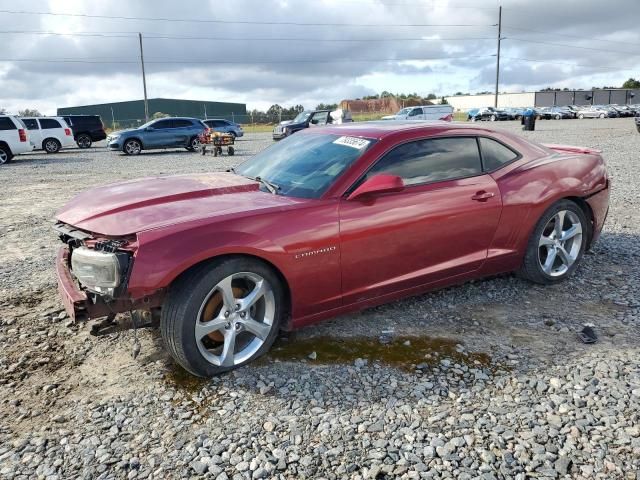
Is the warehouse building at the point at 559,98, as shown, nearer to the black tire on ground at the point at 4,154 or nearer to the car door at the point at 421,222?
the black tire on ground at the point at 4,154

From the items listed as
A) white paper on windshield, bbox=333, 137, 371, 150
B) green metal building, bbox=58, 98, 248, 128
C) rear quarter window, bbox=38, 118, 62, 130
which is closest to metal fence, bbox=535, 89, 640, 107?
green metal building, bbox=58, 98, 248, 128

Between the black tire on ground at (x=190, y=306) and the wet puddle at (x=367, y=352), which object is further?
the wet puddle at (x=367, y=352)

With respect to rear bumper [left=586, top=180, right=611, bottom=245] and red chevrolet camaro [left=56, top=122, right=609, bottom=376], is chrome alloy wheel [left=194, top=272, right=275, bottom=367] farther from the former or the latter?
rear bumper [left=586, top=180, right=611, bottom=245]

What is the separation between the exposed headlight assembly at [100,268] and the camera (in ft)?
9.06

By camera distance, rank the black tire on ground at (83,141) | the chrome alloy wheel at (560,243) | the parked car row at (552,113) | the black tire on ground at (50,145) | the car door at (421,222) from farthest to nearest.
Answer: the parked car row at (552,113) < the black tire on ground at (83,141) < the black tire on ground at (50,145) < the chrome alloy wheel at (560,243) < the car door at (421,222)

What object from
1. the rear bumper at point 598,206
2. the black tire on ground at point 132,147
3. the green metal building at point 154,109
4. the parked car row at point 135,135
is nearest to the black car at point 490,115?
the green metal building at point 154,109

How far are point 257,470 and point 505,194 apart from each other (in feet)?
9.29

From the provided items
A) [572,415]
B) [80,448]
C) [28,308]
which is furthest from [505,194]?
[28,308]

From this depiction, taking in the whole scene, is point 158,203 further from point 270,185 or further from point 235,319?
point 235,319

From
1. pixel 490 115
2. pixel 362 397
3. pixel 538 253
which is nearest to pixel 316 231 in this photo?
pixel 362 397

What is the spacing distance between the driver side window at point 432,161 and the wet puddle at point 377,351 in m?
1.14

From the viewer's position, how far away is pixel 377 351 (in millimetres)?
3434

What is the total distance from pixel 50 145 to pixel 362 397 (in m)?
23.2

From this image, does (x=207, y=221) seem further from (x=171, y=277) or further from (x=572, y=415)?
(x=572, y=415)
